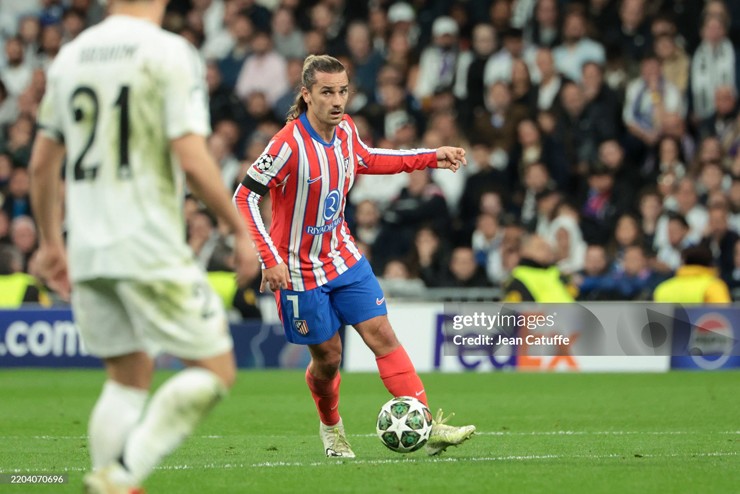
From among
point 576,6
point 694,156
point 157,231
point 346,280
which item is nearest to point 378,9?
point 576,6

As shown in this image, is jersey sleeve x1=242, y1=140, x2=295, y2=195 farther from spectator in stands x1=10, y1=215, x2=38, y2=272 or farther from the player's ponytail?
spectator in stands x1=10, y1=215, x2=38, y2=272

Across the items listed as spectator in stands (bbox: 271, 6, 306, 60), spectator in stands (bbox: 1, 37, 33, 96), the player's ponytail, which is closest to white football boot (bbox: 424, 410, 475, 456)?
the player's ponytail

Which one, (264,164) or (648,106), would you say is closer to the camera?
(264,164)

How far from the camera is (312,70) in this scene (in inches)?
340

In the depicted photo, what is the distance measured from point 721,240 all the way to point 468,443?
27.8 ft

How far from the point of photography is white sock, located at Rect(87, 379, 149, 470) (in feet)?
18.4

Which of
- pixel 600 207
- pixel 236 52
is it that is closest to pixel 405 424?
pixel 600 207

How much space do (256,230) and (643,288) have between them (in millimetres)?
9126

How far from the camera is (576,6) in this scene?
18938 millimetres

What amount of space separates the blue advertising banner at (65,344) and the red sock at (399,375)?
27.8 ft

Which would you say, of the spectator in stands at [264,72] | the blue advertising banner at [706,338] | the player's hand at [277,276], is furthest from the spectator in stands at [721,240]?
the player's hand at [277,276]

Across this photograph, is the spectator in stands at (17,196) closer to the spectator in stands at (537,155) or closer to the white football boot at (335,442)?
the spectator in stands at (537,155)

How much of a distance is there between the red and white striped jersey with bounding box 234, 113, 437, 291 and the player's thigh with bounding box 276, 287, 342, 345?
0.06m

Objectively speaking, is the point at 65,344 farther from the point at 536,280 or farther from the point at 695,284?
the point at 695,284
